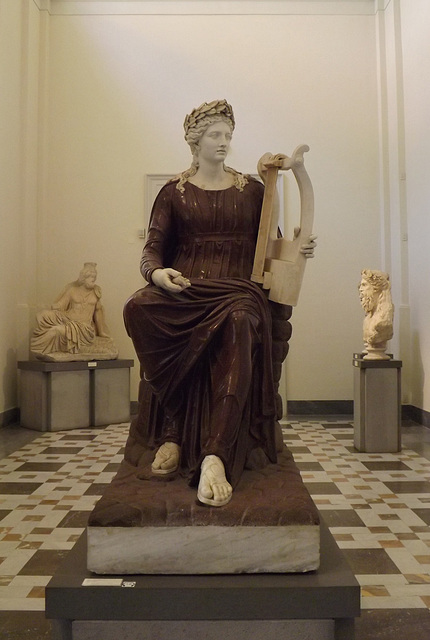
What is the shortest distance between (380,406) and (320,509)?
2.13 m

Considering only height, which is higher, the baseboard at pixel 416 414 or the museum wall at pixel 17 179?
the museum wall at pixel 17 179

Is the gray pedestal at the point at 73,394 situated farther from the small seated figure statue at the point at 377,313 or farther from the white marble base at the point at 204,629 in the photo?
the white marble base at the point at 204,629

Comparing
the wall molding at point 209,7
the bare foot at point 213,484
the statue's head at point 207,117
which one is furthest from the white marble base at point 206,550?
the wall molding at point 209,7

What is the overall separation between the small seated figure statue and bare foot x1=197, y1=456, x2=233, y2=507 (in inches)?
168

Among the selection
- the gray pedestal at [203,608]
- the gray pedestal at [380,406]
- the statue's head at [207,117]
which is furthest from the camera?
the gray pedestal at [380,406]

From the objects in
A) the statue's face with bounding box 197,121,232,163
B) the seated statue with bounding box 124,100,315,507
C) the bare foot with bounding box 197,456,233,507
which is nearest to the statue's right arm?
the seated statue with bounding box 124,100,315,507

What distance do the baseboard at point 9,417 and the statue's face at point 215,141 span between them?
5545mm

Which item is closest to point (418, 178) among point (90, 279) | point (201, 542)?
point (90, 279)

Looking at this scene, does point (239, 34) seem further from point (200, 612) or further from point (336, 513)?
point (200, 612)

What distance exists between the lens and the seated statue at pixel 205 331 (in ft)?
7.91

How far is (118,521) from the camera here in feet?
6.82

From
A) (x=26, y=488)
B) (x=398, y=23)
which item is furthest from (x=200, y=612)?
(x=398, y=23)

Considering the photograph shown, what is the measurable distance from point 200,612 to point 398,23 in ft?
27.5

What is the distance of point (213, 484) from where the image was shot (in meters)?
2.19
